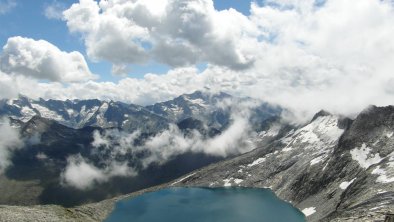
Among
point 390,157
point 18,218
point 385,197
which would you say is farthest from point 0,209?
point 390,157

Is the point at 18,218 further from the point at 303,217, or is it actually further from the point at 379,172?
the point at 379,172

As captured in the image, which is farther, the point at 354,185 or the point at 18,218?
the point at 354,185

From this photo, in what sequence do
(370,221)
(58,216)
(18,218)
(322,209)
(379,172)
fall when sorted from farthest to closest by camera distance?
1. (322,209)
2. (379,172)
3. (58,216)
4. (18,218)
5. (370,221)

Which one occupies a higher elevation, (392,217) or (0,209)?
(0,209)

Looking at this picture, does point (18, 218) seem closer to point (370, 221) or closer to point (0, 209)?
point (0, 209)

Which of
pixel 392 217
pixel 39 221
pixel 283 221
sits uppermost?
pixel 39 221

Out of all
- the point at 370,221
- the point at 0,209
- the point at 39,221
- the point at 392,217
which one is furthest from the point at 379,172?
the point at 0,209

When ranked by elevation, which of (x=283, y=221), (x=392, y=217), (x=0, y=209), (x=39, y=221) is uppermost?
(x=0, y=209)

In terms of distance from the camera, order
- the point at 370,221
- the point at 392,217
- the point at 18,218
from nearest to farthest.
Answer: the point at 392,217 < the point at 370,221 < the point at 18,218

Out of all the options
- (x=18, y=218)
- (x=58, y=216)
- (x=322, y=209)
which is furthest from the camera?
(x=322, y=209)
